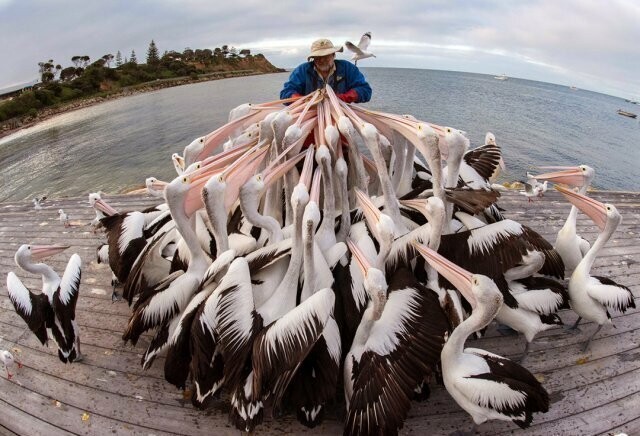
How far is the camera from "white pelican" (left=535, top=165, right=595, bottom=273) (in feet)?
9.61

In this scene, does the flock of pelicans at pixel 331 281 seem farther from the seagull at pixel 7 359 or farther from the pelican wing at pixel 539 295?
the seagull at pixel 7 359

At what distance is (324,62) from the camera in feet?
10.5

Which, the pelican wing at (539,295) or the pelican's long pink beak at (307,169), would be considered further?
the pelican's long pink beak at (307,169)

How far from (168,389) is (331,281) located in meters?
1.12

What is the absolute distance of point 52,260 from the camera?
3756 mm

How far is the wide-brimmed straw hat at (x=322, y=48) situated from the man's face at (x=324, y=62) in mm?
149

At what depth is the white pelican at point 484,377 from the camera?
1.73 m

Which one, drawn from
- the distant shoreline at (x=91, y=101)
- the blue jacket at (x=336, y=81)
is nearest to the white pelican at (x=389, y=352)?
the blue jacket at (x=336, y=81)

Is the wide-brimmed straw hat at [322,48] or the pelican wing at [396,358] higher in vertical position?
the wide-brimmed straw hat at [322,48]

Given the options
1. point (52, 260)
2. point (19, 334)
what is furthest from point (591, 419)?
point (52, 260)

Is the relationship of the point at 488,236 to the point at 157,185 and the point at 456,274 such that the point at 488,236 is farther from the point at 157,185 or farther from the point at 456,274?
the point at 157,185

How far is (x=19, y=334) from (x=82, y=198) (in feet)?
10.4

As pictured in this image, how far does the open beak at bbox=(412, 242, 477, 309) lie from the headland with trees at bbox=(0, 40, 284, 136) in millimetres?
27432

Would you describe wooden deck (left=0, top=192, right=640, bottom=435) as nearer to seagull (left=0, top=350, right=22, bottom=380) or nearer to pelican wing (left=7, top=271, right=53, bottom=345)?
seagull (left=0, top=350, right=22, bottom=380)
